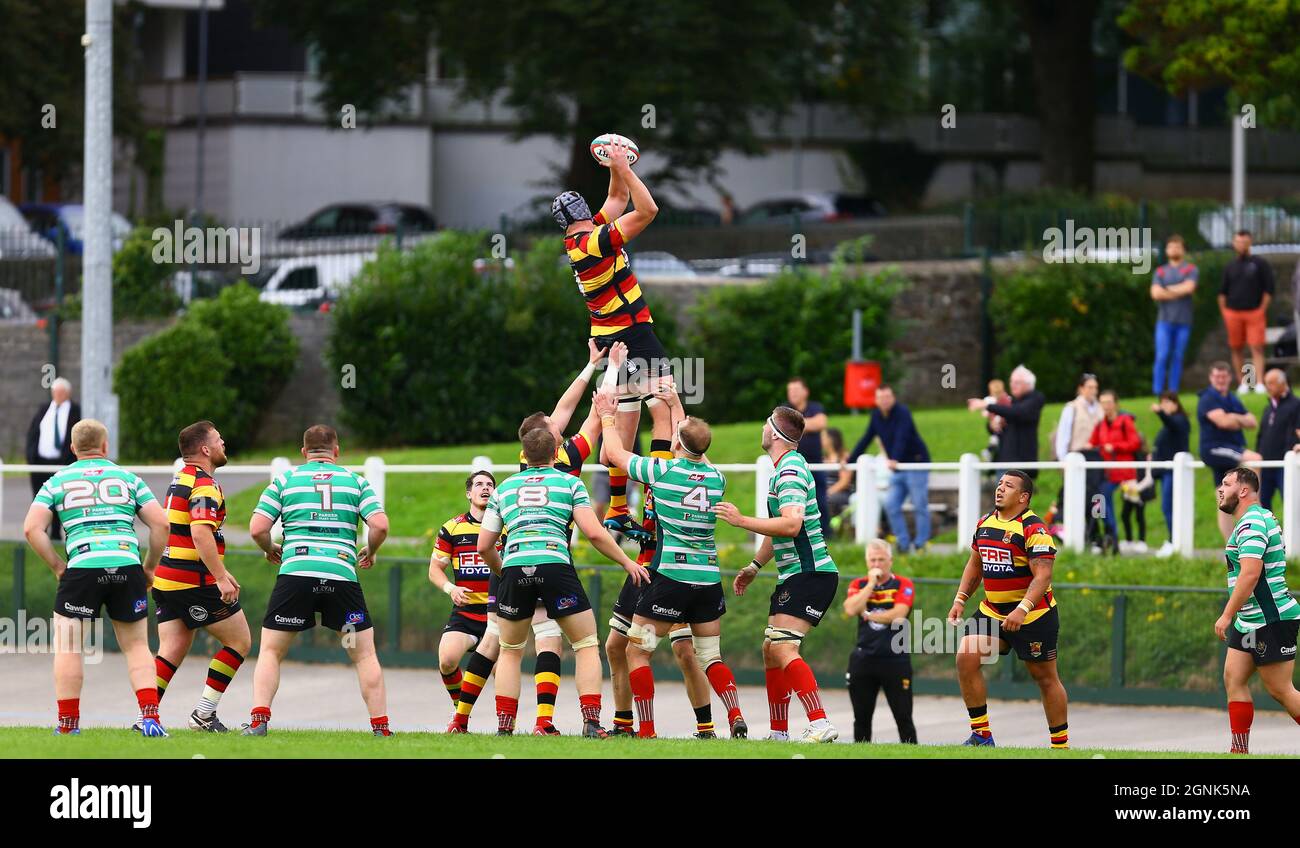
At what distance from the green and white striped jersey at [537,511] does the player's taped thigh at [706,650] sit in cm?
115

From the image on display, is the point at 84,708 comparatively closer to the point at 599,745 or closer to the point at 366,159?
the point at 599,745

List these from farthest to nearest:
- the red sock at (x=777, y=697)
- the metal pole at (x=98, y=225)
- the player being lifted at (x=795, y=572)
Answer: the metal pole at (x=98, y=225)
the red sock at (x=777, y=697)
the player being lifted at (x=795, y=572)

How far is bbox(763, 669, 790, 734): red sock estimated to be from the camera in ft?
45.7

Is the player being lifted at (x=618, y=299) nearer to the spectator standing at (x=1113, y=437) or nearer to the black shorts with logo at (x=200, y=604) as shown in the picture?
the black shorts with logo at (x=200, y=604)

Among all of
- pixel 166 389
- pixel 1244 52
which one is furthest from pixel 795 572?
pixel 166 389

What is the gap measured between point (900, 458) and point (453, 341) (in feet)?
33.9

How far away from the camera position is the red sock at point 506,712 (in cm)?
1335

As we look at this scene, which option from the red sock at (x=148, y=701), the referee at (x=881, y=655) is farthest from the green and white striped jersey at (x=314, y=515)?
the referee at (x=881, y=655)

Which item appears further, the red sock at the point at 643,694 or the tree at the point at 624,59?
the tree at the point at 624,59

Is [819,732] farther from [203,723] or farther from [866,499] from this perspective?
[866,499]

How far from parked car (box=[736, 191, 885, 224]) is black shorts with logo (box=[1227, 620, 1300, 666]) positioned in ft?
118

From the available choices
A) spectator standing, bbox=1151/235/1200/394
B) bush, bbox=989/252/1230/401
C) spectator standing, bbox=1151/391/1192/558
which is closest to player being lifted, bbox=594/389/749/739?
spectator standing, bbox=1151/391/1192/558
